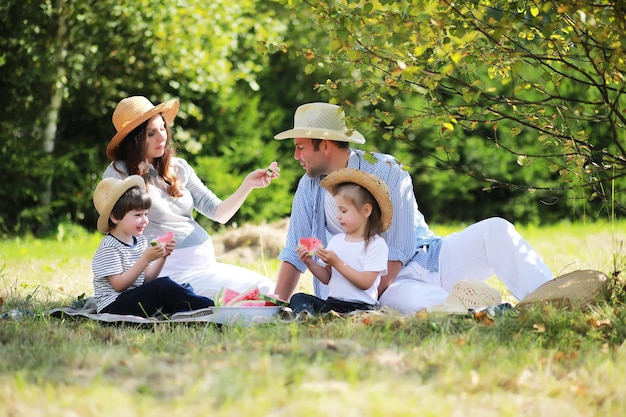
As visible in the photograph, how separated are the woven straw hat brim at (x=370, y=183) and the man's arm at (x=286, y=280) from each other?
0.63 meters

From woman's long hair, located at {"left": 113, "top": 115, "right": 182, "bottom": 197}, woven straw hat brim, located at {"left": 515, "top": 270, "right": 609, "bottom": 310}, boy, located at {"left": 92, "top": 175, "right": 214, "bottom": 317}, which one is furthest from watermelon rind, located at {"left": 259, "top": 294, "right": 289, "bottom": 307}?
woven straw hat brim, located at {"left": 515, "top": 270, "right": 609, "bottom": 310}

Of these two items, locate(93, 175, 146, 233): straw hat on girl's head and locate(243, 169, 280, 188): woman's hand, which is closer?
locate(93, 175, 146, 233): straw hat on girl's head

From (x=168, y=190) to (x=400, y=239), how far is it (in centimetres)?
154

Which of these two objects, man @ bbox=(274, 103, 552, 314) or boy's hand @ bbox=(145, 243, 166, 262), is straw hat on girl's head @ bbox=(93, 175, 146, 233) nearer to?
boy's hand @ bbox=(145, 243, 166, 262)

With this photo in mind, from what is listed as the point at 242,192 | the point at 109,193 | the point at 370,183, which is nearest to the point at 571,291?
the point at 370,183

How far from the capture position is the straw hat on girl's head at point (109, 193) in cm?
500

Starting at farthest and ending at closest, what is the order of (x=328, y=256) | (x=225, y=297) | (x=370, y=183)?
(x=225, y=297) → (x=370, y=183) → (x=328, y=256)

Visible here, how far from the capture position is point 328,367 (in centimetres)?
350

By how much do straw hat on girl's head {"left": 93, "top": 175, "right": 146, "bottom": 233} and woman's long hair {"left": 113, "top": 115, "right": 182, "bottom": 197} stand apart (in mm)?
430

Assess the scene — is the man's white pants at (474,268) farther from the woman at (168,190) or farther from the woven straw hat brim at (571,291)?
the woman at (168,190)

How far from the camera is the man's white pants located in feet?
16.3

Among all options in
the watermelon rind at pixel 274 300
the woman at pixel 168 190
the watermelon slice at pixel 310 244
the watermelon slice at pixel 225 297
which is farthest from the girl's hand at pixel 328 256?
the woman at pixel 168 190

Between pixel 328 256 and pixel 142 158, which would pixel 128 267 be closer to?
pixel 142 158

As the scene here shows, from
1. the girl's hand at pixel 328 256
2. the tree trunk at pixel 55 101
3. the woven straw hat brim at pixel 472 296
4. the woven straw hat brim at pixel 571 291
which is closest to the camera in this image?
the woven straw hat brim at pixel 571 291
